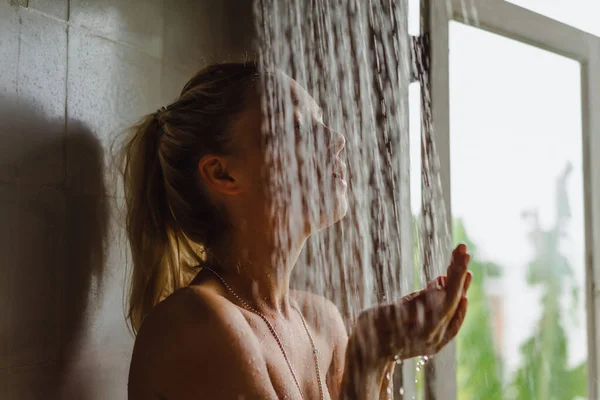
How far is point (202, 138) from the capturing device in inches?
37.7

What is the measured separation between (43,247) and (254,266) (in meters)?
0.29

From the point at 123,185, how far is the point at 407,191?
0.55 metres

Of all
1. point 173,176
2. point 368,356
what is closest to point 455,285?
point 368,356

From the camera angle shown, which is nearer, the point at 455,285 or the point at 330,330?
the point at 455,285

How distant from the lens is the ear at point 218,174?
0.95m

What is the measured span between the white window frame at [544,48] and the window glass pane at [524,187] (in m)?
0.02

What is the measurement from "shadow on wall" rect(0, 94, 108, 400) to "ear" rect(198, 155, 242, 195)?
174 mm

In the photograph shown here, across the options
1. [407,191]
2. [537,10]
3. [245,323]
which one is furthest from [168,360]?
[537,10]

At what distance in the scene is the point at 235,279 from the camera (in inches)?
37.5

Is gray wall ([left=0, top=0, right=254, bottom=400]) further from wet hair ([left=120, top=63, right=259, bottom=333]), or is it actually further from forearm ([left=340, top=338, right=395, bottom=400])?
forearm ([left=340, top=338, right=395, bottom=400])

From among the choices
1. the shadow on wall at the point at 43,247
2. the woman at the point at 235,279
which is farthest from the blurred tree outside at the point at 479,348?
the shadow on wall at the point at 43,247

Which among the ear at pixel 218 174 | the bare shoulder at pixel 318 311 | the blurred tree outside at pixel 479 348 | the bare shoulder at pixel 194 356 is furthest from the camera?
the blurred tree outside at pixel 479 348

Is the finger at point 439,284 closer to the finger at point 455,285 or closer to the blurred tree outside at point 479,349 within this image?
the finger at point 455,285

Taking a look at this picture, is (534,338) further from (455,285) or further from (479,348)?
(455,285)
